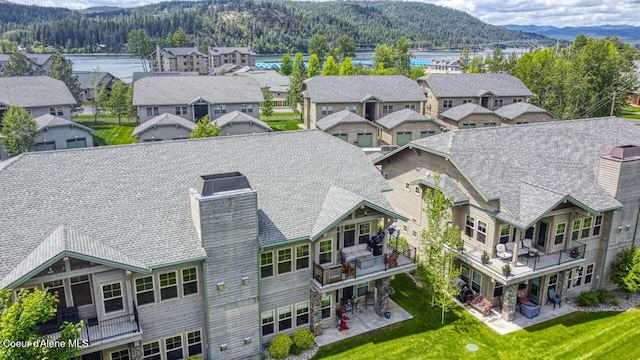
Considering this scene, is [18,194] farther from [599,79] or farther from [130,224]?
[599,79]

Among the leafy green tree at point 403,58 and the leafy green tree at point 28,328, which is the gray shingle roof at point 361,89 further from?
the leafy green tree at point 28,328

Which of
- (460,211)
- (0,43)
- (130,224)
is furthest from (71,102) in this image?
(0,43)

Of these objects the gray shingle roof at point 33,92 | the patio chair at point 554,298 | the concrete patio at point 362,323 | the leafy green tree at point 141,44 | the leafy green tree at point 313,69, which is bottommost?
the concrete patio at point 362,323

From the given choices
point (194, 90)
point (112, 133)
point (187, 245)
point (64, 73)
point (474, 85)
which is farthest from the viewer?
point (64, 73)

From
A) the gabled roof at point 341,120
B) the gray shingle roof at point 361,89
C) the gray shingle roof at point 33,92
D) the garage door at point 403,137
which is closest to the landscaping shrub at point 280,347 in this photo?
the gabled roof at point 341,120

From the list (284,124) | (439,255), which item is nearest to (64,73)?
(284,124)

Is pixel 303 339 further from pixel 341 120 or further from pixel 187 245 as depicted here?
pixel 341 120
